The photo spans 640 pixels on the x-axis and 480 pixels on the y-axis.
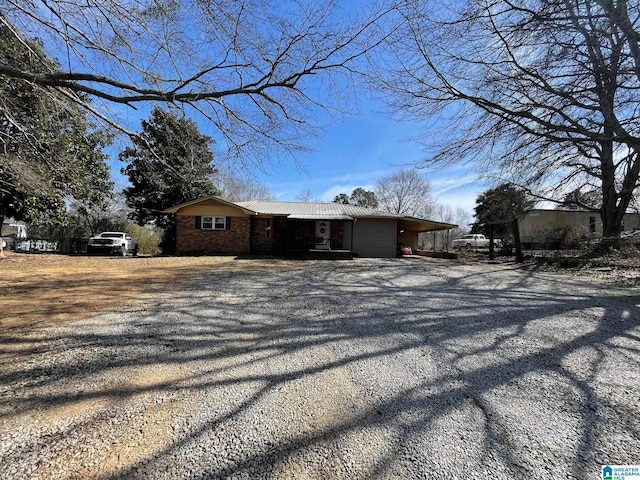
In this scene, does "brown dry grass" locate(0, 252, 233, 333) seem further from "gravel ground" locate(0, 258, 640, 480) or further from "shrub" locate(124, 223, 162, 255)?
"shrub" locate(124, 223, 162, 255)

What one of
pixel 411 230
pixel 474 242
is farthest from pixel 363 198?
pixel 411 230

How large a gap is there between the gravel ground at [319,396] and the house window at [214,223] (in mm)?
12793

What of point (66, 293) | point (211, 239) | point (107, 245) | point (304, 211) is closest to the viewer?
point (66, 293)

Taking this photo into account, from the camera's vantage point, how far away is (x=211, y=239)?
17031 mm

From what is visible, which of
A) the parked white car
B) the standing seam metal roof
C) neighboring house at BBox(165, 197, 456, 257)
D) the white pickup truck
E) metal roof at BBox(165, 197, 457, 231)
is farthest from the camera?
the white pickup truck

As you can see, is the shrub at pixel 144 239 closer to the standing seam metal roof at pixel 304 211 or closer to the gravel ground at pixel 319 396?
the standing seam metal roof at pixel 304 211

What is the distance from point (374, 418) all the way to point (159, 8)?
245 inches

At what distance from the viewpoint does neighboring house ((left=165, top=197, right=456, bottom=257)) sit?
16922 millimetres

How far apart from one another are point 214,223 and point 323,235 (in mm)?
6200

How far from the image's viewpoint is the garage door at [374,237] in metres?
17.6

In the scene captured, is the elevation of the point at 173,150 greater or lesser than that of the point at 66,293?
greater

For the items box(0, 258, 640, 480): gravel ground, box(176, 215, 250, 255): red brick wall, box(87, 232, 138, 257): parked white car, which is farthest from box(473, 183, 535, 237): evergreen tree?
box(87, 232, 138, 257): parked white car

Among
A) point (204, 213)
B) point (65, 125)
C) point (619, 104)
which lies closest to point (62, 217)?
point (204, 213)

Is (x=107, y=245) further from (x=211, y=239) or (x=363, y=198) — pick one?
(x=363, y=198)
